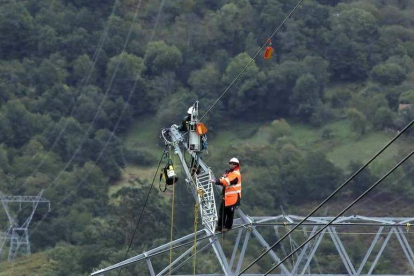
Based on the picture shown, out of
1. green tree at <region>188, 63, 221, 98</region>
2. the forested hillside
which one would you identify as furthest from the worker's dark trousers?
green tree at <region>188, 63, 221, 98</region>

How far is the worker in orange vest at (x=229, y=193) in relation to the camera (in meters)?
44.6

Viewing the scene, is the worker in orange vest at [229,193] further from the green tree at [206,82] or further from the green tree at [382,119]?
the green tree at [206,82]

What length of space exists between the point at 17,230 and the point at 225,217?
7680 cm

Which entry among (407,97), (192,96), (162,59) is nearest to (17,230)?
(192,96)

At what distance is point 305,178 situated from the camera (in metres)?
133

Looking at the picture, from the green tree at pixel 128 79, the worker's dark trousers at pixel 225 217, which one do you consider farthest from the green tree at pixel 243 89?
the worker's dark trousers at pixel 225 217

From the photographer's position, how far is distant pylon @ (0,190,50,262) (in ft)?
381

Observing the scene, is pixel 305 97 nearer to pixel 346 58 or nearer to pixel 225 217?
pixel 346 58

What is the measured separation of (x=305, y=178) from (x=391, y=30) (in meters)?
46.1

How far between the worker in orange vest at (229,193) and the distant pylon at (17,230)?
66.4 m

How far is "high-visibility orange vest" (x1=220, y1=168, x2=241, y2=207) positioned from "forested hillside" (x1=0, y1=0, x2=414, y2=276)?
67.3 meters

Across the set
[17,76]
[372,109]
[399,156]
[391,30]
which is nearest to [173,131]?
[399,156]

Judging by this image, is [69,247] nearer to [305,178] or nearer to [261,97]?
[305,178]

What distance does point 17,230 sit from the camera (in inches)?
4798
